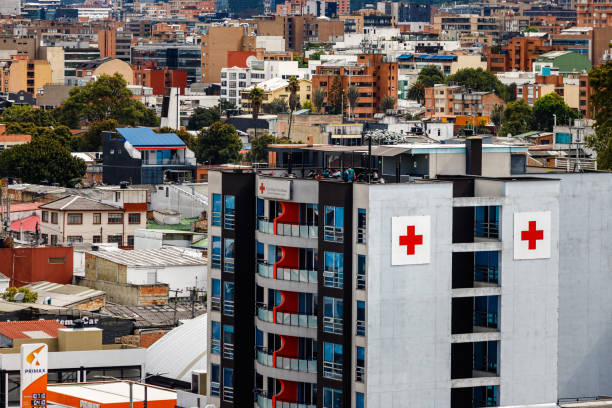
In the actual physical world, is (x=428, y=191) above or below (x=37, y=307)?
above

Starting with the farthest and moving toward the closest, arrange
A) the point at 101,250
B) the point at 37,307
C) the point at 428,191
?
the point at 101,250
the point at 37,307
the point at 428,191

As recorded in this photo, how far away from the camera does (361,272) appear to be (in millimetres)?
40281

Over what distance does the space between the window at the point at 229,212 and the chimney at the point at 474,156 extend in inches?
251

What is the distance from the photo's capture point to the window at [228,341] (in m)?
43.8

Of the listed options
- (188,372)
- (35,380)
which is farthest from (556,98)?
(35,380)

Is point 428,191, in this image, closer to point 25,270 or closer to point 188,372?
point 188,372

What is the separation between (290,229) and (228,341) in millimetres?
3347

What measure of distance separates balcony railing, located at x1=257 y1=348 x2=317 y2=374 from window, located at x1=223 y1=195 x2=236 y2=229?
10.2ft

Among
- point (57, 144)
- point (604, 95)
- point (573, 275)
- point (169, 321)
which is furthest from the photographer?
point (57, 144)

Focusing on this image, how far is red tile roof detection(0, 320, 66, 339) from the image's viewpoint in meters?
55.4

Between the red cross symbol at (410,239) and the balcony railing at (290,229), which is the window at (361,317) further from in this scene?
the balcony railing at (290,229)

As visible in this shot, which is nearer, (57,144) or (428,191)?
(428,191)

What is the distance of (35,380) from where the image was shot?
45.1 metres

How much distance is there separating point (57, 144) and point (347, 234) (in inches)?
3784
